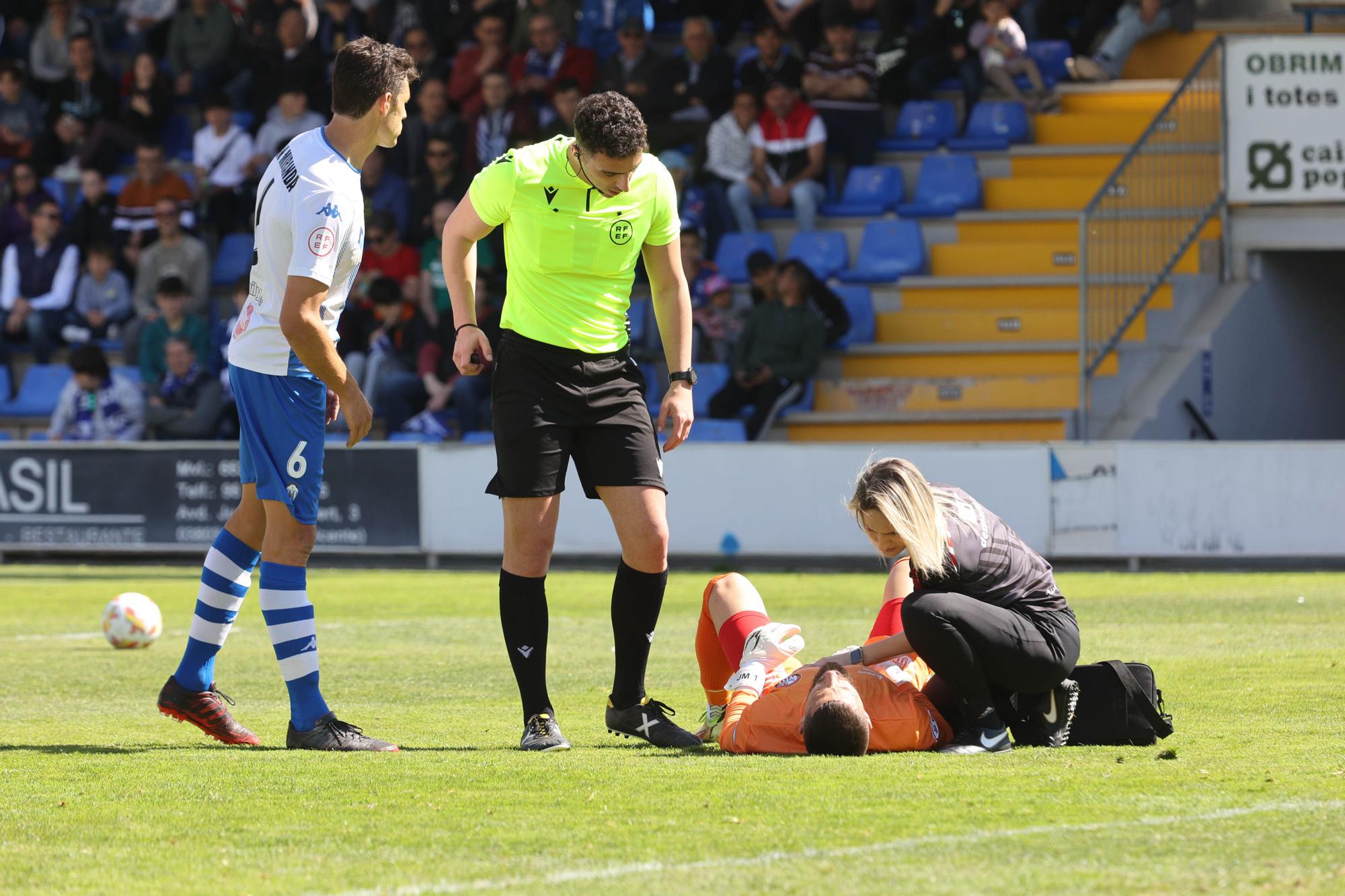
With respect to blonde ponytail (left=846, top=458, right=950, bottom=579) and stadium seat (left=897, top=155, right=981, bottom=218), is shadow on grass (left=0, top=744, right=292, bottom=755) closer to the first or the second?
blonde ponytail (left=846, top=458, right=950, bottom=579)

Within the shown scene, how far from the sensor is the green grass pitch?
4.43m

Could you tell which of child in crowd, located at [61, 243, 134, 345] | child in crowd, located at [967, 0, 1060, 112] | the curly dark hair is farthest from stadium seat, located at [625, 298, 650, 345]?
the curly dark hair

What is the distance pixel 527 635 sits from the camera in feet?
22.1

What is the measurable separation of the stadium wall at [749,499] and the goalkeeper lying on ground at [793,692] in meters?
9.15

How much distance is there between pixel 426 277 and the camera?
20.1 m

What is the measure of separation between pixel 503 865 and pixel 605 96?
2.90m

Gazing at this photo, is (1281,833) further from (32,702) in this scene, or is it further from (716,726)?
(32,702)

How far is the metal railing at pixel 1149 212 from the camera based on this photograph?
18312 mm

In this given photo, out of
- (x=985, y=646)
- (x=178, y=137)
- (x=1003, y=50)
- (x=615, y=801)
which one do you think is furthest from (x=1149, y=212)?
(x=615, y=801)

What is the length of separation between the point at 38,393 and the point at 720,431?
26.5 ft

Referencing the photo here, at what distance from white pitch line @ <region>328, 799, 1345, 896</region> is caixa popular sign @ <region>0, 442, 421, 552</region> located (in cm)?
1315

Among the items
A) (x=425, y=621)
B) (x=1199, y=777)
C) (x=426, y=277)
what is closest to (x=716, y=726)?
(x=1199, y=777)

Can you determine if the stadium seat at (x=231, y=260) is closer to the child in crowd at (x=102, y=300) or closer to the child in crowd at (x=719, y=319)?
the child in crowd at (x=102, y=300)

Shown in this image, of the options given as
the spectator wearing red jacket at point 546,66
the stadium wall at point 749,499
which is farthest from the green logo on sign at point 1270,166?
the spectator wearing red jacket at point 546,66
